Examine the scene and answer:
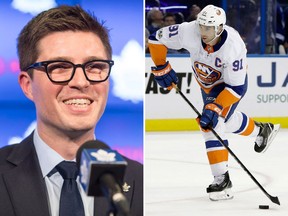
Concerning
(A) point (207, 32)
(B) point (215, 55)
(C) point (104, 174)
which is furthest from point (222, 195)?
(C) point (104, 174)

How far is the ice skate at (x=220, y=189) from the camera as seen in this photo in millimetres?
5273

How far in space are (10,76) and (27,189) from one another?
0.30 meters

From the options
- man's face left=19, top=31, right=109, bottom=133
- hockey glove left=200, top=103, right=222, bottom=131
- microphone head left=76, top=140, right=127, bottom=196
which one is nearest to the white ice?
hockey glove left=200, top=103, right=222, bottom=131

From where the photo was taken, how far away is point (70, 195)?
2.29 meters

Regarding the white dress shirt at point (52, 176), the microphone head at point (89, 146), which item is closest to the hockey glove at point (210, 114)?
the white dress shirt at point (52, 176)

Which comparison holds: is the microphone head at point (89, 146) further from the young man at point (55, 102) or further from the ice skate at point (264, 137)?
the ice skate at point (264, 137)

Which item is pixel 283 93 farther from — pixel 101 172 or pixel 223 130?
pixel 101 172

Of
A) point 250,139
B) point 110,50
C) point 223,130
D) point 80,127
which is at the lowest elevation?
point 250,139

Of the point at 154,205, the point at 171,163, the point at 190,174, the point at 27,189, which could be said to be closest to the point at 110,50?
the point at 27,189

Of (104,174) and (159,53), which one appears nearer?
(104,174)

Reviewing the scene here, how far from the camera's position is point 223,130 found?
5410 mm

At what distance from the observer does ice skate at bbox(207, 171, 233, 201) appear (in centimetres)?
527

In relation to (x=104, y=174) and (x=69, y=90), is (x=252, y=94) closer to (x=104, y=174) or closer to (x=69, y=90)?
(x=69, y=90)

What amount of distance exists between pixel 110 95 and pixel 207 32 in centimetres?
287
